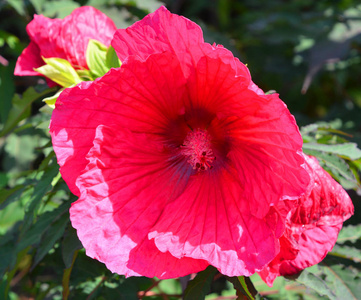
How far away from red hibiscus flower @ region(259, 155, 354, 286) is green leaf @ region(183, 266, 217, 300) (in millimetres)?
160

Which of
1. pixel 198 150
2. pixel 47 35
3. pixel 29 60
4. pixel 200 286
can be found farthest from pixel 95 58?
pixel 200 286

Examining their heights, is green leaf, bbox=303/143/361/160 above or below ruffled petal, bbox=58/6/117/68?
below

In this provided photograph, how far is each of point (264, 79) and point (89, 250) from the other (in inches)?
86.7

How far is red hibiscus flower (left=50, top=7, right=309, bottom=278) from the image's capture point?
0.88m

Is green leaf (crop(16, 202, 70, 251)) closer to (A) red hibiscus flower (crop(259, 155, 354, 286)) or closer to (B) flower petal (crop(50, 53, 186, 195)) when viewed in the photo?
(B) flower petal (crop(50, 53, 186, 195))

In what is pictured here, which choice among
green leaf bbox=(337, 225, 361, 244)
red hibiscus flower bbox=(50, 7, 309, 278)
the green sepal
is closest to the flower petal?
red hibiscus flower bbox=(50, 7, 309, 278)

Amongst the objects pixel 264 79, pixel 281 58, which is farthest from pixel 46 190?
pixel 264 79

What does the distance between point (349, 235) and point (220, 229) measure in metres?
0.62

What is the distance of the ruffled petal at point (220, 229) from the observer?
2.92 feet

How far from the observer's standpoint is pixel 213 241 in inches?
36.6

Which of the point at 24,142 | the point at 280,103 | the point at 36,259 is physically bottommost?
the point at 24,142

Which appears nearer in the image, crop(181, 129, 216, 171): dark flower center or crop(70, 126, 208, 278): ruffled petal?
crop(70, 126, 208, 278): ruffled petal

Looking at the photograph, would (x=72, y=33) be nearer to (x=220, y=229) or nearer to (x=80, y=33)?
(x=80, y=33)

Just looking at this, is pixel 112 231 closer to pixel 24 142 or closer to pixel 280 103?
pixel 280 103
